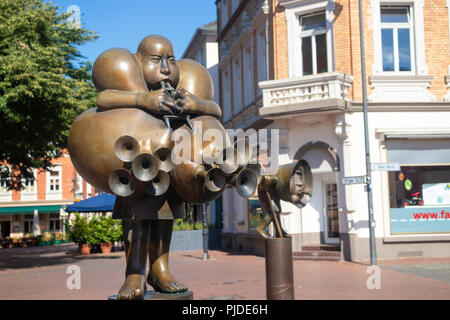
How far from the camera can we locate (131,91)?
413 centimetres

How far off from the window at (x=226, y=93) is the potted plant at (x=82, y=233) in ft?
25.7

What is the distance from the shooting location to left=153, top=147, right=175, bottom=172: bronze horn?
368 centimetres

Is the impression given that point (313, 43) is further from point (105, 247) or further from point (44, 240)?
point (44, 240)

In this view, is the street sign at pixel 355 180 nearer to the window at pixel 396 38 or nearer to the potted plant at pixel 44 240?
the window at pixel 396 38

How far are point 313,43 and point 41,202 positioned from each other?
34359mm

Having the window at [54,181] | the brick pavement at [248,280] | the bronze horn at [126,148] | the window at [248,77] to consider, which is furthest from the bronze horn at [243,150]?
the window at [54,181]

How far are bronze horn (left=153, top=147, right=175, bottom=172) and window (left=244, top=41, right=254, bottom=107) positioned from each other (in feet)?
55.3

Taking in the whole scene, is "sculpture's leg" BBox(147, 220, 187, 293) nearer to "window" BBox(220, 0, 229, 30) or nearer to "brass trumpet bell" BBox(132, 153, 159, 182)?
"brass trumpet bell" BBox(132, 153, 159, 182)

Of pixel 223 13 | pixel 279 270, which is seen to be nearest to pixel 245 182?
pixel 279 270

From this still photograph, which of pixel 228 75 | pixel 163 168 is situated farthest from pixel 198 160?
pixel 228 75

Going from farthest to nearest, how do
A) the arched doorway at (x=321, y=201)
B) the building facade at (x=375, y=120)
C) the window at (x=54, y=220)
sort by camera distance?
the window at (x=54, y=220)
the arched doorway at (x=321, y=201)
the building facade at (x=375, y=120)

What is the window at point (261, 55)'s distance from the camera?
18.7 meters

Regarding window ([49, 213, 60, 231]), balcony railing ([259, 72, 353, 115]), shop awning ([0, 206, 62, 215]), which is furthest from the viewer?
window ([49, 213, 60, 231])

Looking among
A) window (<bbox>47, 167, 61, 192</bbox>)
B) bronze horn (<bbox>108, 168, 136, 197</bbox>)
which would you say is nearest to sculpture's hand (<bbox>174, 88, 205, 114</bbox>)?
bronze horn (<bbox>108, 168, 136, 197</bbox>)
